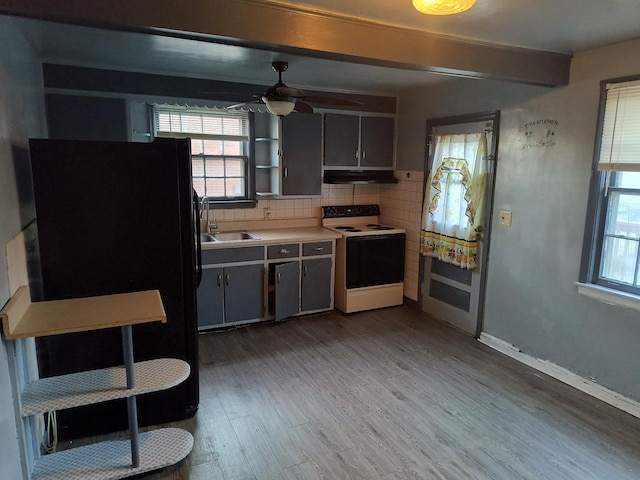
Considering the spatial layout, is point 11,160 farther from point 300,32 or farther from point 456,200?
point 456,200

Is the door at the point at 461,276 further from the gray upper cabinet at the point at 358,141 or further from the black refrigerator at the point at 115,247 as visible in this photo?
the black refrigerator at the point at 115,247

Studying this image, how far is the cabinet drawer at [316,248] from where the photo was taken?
168 inches

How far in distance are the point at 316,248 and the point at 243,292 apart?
2.82 feet

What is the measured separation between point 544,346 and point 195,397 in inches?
104

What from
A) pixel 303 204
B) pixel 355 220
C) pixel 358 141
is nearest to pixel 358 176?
pixel 358 141

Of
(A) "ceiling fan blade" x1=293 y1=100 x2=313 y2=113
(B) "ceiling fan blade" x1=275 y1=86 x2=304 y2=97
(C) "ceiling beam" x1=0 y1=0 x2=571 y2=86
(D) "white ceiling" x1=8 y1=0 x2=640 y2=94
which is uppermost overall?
(D) "white ceiling" x1=8 y1=0 x2=640 y2=94

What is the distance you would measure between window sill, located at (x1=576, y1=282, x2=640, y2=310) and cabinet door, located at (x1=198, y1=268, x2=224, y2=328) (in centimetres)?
293

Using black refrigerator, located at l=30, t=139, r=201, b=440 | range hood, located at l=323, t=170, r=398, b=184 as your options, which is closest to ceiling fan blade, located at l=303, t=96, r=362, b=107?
black refrigerator, located at l=30, t=139, r=201, b=440

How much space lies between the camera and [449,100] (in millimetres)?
4070

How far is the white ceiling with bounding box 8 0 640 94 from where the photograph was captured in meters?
2.07

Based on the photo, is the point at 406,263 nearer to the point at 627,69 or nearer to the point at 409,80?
the point at 409,80

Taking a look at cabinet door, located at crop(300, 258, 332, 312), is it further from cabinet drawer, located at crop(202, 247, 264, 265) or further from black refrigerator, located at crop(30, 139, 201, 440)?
black refrigerator, located at crop(30, 139, 201, 440)

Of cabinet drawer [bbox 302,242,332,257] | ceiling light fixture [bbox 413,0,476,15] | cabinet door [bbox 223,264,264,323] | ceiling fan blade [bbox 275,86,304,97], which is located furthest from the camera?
cabinet drawer [bbox 302,242,332,257]

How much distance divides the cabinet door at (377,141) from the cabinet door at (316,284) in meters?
1.25
